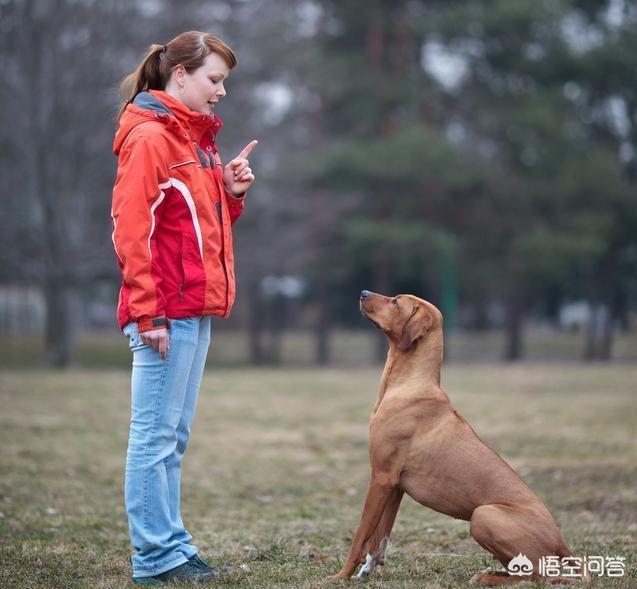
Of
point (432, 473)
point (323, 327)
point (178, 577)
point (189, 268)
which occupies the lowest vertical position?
point (178, 577)

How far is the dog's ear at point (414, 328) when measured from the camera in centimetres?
438

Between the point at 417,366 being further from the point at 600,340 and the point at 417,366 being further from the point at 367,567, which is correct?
the point at 600,340

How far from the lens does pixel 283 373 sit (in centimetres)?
Answer: 2052

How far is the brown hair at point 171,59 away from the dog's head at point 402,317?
132cm

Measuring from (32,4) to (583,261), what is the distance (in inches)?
620

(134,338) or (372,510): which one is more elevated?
(134,338)

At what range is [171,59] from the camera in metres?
4.02

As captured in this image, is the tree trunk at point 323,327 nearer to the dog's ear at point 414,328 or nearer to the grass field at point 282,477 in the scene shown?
the grass field at point 282,477

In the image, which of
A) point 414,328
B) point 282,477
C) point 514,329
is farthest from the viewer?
point 514,329

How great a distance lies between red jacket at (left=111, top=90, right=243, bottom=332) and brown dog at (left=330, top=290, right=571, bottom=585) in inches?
35.1

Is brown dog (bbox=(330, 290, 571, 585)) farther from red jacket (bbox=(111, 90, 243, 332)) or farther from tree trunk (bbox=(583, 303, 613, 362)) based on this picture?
tree trunk (bbox=(583, 303, 613, 362))

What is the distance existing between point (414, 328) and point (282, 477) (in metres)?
4.19

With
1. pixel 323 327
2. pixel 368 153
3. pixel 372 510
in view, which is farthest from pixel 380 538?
pixel 323 327

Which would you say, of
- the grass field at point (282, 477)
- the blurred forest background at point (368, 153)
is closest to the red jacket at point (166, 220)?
the grass field at point (282, 477)
